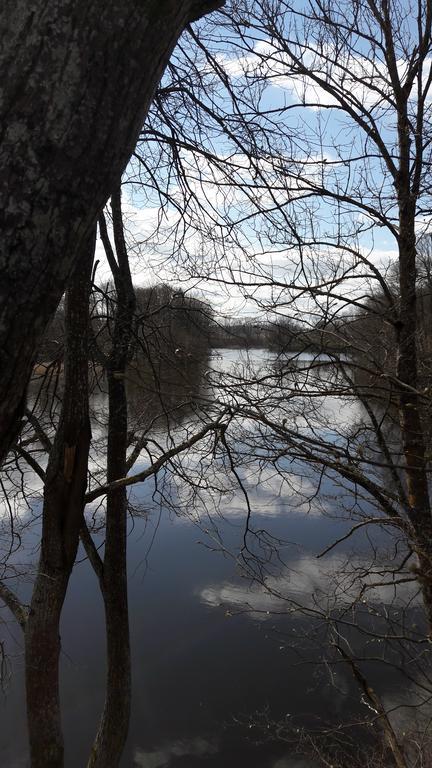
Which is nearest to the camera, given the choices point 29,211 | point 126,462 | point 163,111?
point 29,211

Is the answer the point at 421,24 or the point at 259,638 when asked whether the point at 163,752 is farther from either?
the point at 421,24

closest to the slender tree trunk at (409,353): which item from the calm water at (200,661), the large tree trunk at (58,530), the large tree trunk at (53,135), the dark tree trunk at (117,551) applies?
the calm water at (200,661)

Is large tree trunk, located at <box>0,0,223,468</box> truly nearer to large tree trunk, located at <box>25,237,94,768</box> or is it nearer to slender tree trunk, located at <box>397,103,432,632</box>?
large tree trunk, located at <box>25,237,94,768</box>

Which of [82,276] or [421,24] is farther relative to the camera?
[421,24]

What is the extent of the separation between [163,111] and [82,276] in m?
1.82

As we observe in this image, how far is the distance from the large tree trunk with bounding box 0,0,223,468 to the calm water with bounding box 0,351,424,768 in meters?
6.09

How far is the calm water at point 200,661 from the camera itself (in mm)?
9195

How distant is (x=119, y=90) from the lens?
2.70 ft

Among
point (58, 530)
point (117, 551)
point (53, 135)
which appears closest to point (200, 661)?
point (117, 551)

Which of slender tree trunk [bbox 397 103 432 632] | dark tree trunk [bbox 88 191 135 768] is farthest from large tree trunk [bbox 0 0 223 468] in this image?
slender tree trunk [bbox 397 103 432 632]

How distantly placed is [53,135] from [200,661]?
1148cm

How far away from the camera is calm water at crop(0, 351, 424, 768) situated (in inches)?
362

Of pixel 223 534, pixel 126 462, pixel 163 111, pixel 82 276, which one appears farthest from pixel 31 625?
pixel 223 534

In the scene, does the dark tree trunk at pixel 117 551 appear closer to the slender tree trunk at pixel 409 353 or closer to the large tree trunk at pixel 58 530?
the large tree trunk at pixel 58 530
